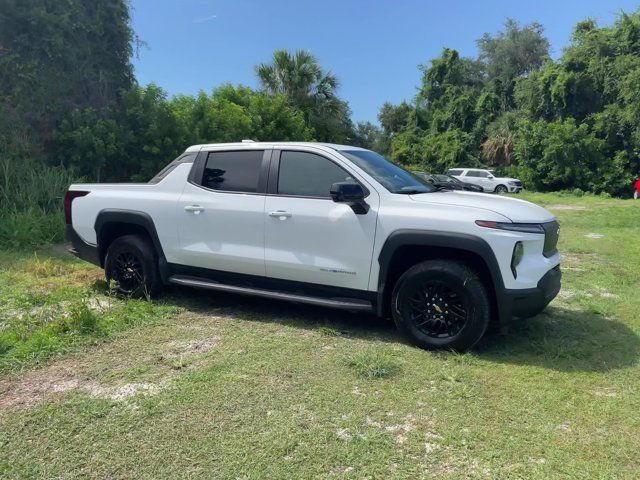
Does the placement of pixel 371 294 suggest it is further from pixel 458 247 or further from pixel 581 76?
pixel 581 76

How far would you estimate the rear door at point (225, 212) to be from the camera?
197 inches

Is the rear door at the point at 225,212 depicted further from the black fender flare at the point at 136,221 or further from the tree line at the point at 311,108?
the tree line at the point at 311,108

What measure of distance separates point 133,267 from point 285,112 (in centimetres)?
1586

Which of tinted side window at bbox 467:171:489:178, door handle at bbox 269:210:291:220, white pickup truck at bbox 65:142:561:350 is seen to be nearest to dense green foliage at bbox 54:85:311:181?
white pickup truck at bbox 65:142:561:350

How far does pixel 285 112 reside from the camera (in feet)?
67.9

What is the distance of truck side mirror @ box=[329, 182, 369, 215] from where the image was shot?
434 centimetres

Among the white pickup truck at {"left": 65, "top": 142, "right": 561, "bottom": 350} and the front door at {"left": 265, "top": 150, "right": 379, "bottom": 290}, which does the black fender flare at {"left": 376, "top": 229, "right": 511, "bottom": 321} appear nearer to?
the white pickup truck at {"left": 65, "top": 142, "right": 561, "bottom": 350}

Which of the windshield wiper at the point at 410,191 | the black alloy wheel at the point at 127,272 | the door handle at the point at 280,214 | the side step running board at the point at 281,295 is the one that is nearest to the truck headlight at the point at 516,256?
the windshield wiper at the point at 410,191

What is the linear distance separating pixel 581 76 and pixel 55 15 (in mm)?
27243

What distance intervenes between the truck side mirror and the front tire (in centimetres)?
68

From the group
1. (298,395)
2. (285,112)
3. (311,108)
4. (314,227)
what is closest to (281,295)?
(314,227)

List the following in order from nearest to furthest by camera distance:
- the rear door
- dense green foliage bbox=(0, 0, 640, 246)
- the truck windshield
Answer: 1. the truck windshield
2. the rear door
3. dense green foliage bbox=(0, 0, 640, 246)

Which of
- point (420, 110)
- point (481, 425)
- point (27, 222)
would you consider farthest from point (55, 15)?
point (420, 110)

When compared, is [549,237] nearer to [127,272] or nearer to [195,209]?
[195,209]
